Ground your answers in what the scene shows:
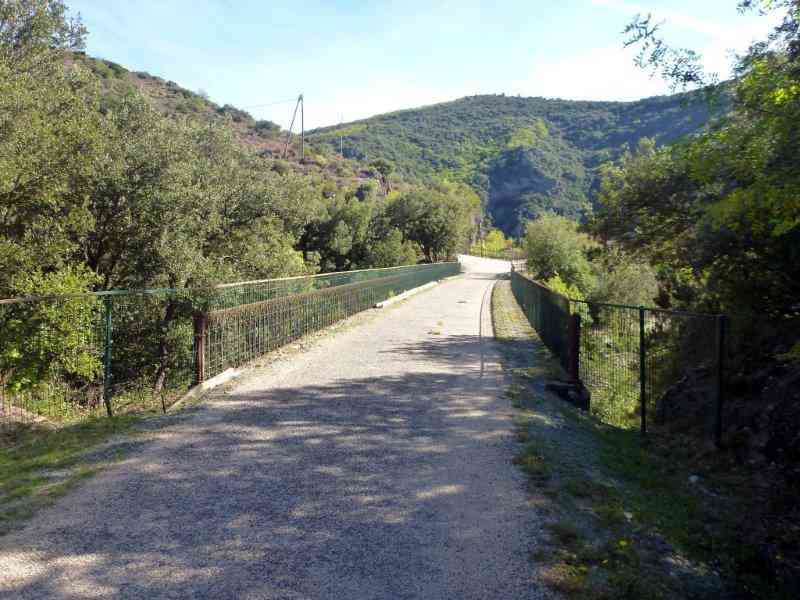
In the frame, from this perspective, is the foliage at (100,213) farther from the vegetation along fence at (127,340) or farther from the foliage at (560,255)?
the foliage at (560,255)

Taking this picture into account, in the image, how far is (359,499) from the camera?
4.34 metres

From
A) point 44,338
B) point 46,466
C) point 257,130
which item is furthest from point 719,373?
point 257,130

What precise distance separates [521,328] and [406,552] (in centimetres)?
1363

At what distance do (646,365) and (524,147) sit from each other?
167246 millimetres

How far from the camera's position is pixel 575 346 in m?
9.31

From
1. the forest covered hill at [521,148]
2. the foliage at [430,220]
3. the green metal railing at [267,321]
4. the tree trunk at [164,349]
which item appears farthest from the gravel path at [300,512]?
the forest covered hill at [521,148]

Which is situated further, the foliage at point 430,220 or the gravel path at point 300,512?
the foliage at point 430,220

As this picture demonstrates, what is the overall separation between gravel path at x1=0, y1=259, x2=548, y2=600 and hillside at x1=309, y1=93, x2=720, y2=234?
460ft

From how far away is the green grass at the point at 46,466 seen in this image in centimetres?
411

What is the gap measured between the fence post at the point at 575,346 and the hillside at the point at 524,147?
447 feet

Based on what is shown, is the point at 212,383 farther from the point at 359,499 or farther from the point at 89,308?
the point at 359,499

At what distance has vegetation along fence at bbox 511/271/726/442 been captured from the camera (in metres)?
7.68

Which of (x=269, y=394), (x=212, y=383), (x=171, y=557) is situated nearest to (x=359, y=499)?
(x=171, y=557)

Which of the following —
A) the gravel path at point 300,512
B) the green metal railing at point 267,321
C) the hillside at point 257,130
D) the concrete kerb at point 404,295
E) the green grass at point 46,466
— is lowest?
the gravel path at point 300,512
